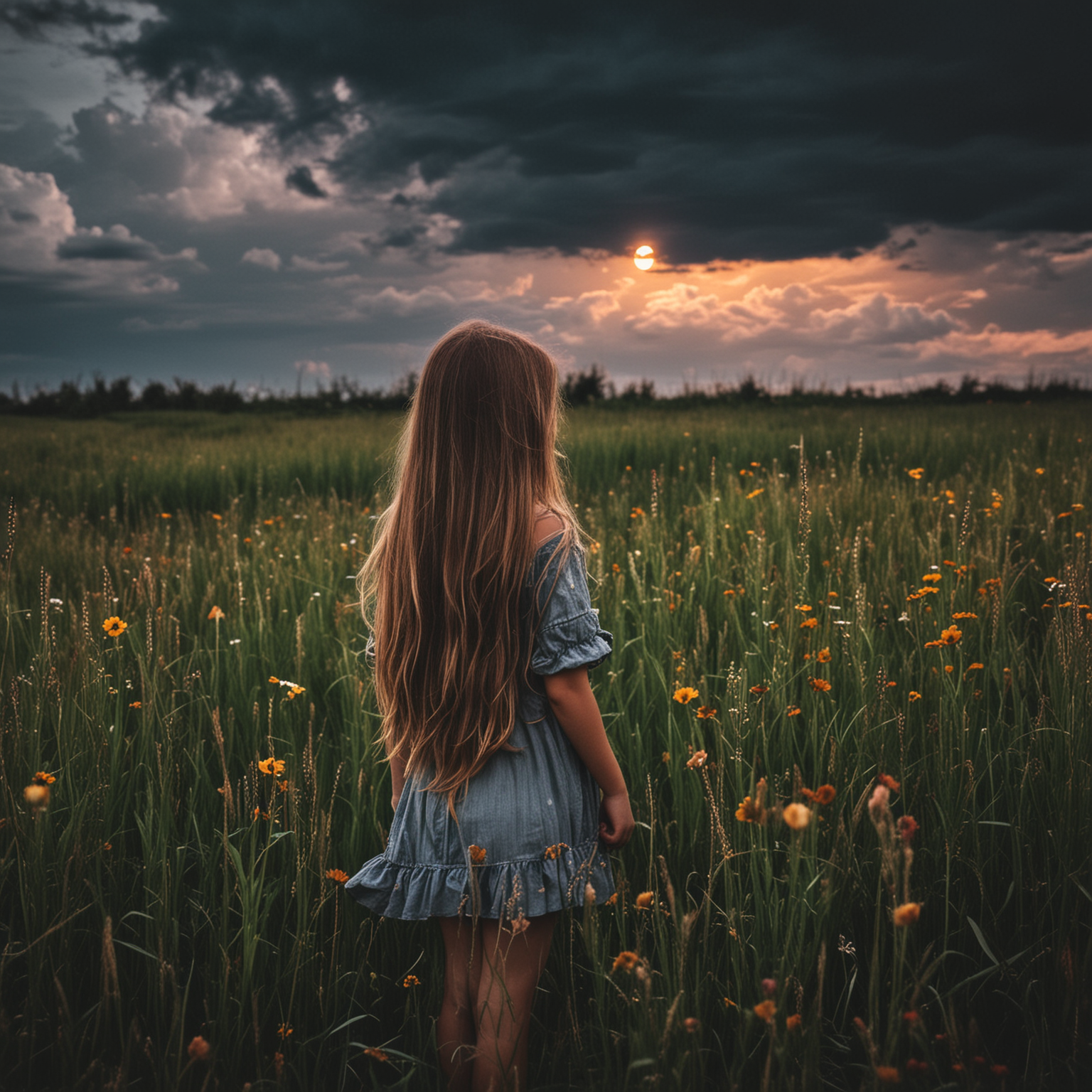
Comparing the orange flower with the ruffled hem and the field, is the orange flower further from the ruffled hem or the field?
the ruffled hem

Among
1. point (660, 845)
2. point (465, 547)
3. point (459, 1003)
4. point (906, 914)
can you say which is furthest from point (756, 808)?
point (660, 845)

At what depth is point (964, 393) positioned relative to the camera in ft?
61.3

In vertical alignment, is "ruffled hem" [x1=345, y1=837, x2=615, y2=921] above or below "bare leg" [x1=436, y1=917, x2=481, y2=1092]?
above

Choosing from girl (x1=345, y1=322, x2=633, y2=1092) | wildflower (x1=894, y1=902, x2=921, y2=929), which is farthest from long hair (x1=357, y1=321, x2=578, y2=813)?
wildflower (x1=894, y1=902, x2=921, y2=929)

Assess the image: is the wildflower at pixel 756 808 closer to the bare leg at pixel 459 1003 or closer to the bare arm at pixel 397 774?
the bare leg at pixel 459 1003

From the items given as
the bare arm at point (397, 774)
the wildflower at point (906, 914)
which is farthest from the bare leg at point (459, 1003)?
the wildflower at point (906, 914)

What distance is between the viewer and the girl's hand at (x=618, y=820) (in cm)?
154

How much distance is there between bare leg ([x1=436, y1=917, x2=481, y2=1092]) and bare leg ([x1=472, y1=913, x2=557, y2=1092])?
3 centimetres

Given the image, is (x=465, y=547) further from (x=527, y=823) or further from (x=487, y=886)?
(x=487, y=886)

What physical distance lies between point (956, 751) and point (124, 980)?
93.2 inches

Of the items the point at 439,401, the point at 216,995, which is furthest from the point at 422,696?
the point at 216,995

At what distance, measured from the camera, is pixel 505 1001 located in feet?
4.42

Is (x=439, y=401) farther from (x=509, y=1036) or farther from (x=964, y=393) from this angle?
(x=964, y=393)

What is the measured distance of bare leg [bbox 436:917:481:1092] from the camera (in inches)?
58.2
